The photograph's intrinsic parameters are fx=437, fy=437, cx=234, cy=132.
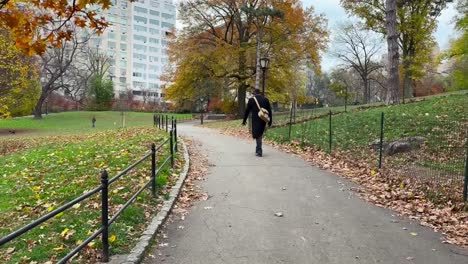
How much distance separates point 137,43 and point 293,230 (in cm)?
13080

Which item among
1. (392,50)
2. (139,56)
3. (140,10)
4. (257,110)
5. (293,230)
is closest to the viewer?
(293,230)

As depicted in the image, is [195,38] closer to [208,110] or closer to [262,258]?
[208,110]

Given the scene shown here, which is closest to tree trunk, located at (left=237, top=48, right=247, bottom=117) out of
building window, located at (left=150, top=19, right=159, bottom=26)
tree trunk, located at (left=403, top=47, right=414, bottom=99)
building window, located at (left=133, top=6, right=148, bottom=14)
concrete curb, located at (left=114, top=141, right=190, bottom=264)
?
tree trunk, located at (left=403, top=47, right=414, bottom=99)

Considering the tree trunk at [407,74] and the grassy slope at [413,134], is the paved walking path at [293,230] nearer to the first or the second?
the grassy slope at [413,134]

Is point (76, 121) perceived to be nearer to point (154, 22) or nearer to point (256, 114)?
point (256, 114)

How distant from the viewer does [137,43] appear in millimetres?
130750

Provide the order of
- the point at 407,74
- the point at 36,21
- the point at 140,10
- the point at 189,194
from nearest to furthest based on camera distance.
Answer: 1. the point at 36,21
2. the point at 189,194
3. the point at 407,74
4. the point at 140,10

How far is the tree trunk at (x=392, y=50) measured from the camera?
22.1 meters

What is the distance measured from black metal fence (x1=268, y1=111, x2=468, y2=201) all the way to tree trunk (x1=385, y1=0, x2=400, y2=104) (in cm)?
548

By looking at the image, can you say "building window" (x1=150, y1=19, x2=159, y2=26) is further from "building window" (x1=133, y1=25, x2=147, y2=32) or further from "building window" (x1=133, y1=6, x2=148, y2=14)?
"building window" (x1=133, y1=25, x2=147, y2=32)

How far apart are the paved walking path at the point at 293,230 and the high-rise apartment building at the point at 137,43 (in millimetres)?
115208

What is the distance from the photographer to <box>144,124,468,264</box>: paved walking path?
17.7 ft

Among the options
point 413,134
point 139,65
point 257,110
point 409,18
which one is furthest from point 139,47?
point 413,134

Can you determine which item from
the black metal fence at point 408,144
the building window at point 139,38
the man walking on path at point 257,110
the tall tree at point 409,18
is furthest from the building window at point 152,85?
the man walking on path at point 257,110
